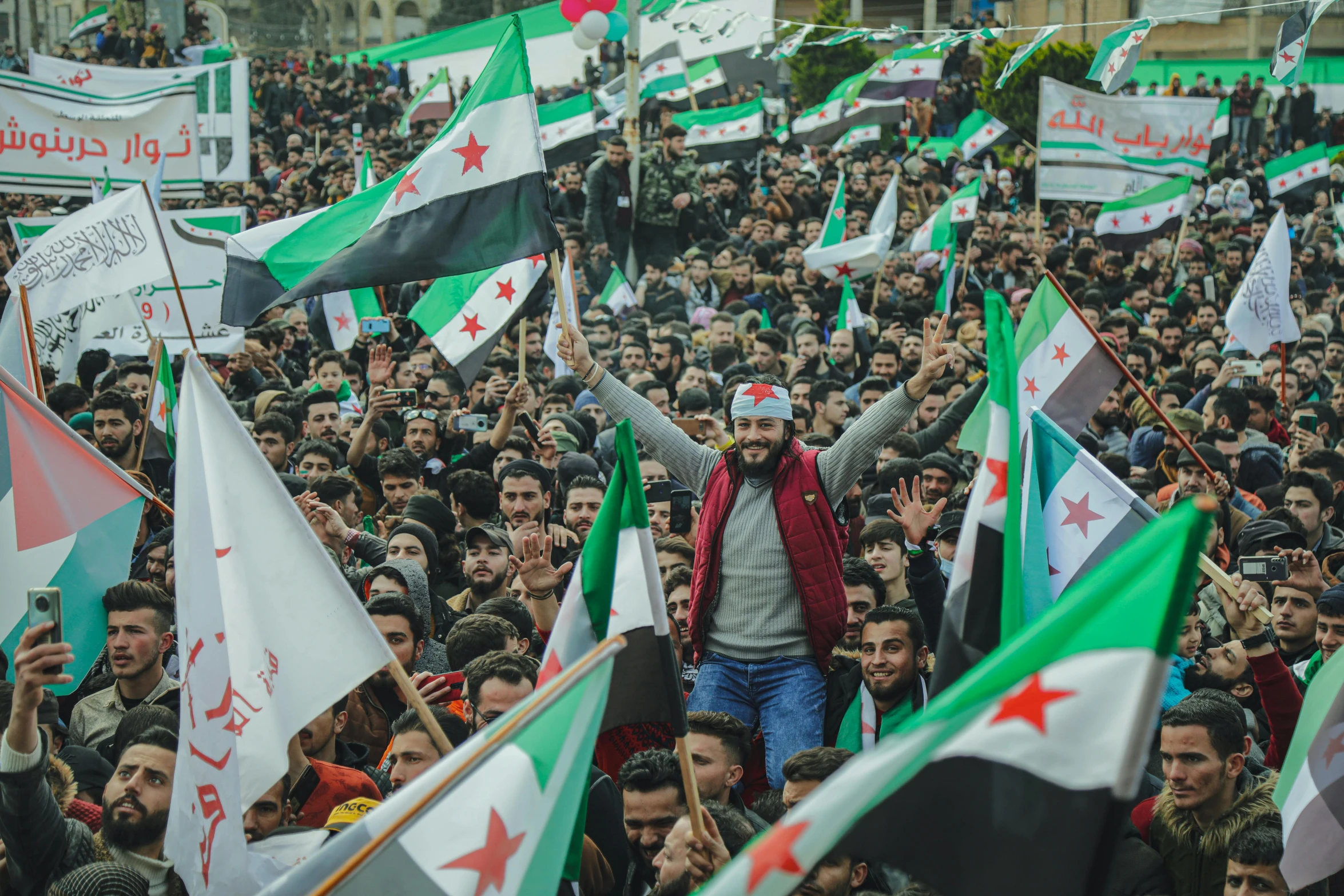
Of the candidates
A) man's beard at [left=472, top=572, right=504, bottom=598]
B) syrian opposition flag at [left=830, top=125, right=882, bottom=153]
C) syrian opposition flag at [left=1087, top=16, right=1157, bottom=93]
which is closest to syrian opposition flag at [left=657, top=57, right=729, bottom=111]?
syrian opposition flag at [left=830, top=125, right=882, bottom=153]

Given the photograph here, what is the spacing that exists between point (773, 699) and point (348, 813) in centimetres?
176

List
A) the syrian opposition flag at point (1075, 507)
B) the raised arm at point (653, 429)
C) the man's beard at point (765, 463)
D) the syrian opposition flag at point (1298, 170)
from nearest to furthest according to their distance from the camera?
1. the syrian opposition flag at point (1075, 507)
2. the man's beard at point (765, 463)
3. the raised arm at point (653, 429)
4. the syrian opposition flag at point (1298, 170)

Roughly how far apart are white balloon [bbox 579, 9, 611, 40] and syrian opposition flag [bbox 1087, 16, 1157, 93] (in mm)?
5719

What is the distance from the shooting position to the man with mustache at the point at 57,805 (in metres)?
3.35

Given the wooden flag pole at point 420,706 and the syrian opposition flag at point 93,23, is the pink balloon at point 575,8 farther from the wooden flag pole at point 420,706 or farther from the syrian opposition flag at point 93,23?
the syrian opposition flag at point 93,23

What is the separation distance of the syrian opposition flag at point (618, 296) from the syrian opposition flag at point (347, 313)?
2638 mm

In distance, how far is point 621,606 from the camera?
3510 millimetres

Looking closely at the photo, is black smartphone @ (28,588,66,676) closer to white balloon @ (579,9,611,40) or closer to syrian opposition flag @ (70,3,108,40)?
white balloon @ (579,9,611,40)

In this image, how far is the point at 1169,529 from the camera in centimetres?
221

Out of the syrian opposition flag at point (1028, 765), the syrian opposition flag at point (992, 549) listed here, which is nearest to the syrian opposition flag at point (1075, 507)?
the syrian opposition flag at point (992, 549)

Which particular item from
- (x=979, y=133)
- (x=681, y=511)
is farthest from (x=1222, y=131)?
(x=681, y=511)

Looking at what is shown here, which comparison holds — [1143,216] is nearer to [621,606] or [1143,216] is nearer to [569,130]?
[569,130]

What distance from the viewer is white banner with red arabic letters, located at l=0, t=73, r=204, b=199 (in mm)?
11641

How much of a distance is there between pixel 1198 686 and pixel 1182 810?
1160 millimetres
